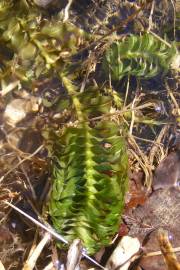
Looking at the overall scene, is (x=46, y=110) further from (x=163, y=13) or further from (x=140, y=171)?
(x=163, y=13)

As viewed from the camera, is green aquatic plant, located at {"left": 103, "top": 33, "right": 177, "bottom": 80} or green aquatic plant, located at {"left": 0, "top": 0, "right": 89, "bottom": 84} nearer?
Answer: green aquatic plant, located at {"left": 0, "top": 0, "right": 89, "bottom": 84}

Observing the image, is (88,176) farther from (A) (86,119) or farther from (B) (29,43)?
(B) (29,43)

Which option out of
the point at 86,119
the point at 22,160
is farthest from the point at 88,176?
the point at 22,160

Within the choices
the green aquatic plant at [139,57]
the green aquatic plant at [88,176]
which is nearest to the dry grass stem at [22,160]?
the green aquatic plant at [88,176]

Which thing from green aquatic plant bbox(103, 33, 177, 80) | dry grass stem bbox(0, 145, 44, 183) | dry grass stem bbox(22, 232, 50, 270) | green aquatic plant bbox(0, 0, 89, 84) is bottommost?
dry grass stem bbox(22, 232, 50, 270)

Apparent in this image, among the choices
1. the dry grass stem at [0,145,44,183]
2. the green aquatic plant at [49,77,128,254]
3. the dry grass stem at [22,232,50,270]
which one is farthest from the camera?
the dry grass stem at [0,145,44,183]

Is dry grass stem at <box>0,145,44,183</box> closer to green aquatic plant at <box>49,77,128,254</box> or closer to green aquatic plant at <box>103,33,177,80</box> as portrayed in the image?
green aquatic plant at <box>49,77,128,254</box>

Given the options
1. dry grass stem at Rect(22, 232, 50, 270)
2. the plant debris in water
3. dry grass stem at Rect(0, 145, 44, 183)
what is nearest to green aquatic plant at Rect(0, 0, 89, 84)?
the plant debris in water
